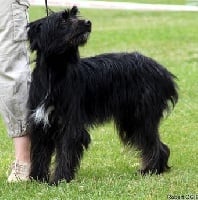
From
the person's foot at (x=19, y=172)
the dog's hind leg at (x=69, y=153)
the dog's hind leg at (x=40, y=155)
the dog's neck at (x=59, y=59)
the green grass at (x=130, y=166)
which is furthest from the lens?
the person's foot at (x=19, y=172)

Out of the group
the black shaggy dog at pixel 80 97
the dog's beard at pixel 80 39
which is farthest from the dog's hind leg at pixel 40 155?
the dog's beard at pixel 80 39

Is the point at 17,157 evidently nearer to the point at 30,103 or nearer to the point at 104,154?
the point at 30,103

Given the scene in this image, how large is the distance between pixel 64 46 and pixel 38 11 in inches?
817

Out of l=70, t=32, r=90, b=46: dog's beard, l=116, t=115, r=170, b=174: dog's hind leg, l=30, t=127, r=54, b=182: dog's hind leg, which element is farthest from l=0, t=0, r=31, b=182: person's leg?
l=116, t=115, r=170, b=174: dog's hind leg

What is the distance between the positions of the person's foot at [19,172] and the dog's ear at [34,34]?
46.3 inches

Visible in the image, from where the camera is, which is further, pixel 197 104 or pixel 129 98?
pixel 197 104

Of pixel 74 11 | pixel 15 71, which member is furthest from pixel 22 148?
pixel 74 11

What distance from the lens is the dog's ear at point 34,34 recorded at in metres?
6.08

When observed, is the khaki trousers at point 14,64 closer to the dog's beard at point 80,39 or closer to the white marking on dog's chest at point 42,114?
the white marking on dog's chest at point 42,114

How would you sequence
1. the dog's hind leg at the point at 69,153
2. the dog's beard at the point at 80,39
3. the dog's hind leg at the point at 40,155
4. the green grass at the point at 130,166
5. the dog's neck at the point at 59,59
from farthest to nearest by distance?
the dog's hind leg at the point at 40,155, the dog's hind leg at the point at 69,153, the dog's neck at the point at 59,59, the dog's beard at the point at 80,39, the green grass at the point at 130,166

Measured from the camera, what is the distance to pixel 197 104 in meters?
10.6

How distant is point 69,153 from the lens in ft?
20.2

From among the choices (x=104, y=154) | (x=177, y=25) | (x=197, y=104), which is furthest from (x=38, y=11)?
(x=104, y=154)

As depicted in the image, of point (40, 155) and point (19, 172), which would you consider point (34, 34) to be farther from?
point (19, 172)
